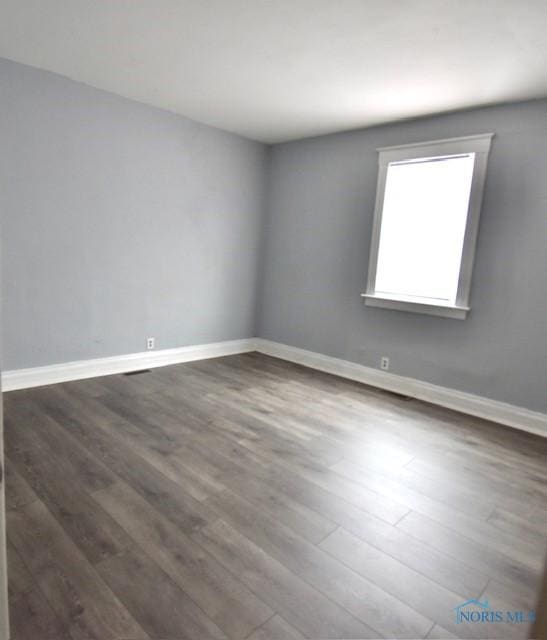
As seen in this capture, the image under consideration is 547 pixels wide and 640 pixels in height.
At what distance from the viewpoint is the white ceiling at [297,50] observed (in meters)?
2.18

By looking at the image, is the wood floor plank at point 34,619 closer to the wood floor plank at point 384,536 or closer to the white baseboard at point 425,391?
the wood floor plank at point 384,536

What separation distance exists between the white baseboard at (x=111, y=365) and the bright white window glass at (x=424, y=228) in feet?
6.82

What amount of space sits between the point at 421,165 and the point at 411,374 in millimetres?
2023

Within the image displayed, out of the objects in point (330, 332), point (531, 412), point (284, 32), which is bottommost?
point (531, 412)

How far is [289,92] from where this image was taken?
10.8ft

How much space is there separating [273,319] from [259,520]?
3.41 metres

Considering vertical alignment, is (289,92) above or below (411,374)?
above

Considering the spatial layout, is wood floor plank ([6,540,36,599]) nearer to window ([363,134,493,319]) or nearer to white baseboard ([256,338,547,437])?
white baseboard ([256,338,547,437])

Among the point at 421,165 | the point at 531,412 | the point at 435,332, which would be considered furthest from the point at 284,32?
the point at 531,412

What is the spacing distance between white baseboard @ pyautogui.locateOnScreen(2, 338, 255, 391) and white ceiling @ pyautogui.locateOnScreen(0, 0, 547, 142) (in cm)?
249

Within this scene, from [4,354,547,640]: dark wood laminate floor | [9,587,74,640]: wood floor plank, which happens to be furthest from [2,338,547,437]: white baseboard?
[9,587,74,640]: wood floor plank

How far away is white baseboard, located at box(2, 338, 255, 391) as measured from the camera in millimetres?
3350

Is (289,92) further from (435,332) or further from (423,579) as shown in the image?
(423,579)

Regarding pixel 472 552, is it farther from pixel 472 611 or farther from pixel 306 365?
pixel 306 365
